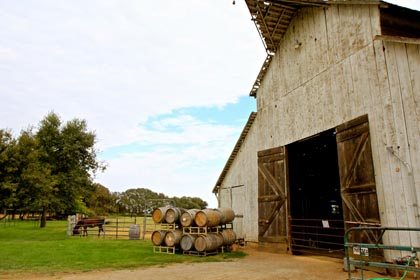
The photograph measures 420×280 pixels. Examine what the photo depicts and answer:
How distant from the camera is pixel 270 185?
12.7 metres

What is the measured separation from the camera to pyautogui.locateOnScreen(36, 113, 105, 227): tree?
27344 millimetres

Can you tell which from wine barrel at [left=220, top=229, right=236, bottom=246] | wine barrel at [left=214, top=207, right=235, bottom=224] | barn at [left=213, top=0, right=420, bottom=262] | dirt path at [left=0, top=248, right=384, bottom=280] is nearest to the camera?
dirt path at [left=0, top=248, right=384, bottom=280]

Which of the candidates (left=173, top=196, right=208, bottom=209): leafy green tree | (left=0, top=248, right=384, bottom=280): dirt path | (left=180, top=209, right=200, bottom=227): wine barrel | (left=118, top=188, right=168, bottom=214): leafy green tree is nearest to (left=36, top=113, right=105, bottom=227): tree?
(left=180, top=209, right=200, bottom=227): wine barrel

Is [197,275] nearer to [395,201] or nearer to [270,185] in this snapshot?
[395,201]

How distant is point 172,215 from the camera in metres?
12.3

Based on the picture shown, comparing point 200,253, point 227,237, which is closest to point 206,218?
point 200,253

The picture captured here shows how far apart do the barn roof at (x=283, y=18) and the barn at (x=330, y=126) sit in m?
0.04

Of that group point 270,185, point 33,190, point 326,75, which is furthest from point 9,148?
point 326,75

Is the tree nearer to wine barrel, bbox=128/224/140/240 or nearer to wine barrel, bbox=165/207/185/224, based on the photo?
wine barrel, bbox=128/224/140/240

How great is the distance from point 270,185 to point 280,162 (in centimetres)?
105

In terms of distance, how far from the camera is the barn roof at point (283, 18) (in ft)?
28.1

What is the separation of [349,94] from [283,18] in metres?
4.59

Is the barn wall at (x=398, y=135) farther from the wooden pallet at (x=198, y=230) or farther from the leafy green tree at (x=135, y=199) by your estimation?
the leafy green tree at (x=135, y=199)

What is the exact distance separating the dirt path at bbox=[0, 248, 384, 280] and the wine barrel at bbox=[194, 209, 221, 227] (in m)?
1.93
